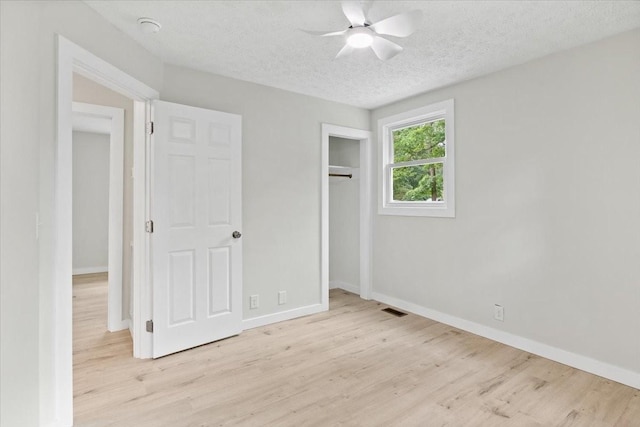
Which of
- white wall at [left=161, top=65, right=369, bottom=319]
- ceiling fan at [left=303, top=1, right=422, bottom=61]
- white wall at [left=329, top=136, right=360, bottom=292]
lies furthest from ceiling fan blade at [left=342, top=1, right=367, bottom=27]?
white wall at [left=329, top=136, right=360, bottom=292]

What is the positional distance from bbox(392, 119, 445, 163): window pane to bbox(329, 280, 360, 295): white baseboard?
6.17 ft

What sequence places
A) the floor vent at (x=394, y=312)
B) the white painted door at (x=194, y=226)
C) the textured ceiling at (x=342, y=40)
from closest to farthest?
the textured ceiling at (x=342, y=40) → the white painted door at (x=194, y=226) → the floor vent at (x=394, y=312)

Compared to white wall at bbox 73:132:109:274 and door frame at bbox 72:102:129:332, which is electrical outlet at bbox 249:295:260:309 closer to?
door frame at bbox 72:102:129:332

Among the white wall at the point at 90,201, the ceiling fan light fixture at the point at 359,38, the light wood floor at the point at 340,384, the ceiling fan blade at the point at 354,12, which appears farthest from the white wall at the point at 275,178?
the white wall at the point at 90,201

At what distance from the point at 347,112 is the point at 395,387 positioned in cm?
310

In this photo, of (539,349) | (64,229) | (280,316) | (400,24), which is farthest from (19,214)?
(539,349)

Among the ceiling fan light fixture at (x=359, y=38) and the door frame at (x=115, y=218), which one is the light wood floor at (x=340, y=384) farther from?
the ceiling fan light fixture at (x=359, y=38)

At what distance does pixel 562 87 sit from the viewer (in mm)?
2648

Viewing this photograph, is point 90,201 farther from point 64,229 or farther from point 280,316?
point 64,229

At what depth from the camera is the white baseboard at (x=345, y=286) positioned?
4.71 metres

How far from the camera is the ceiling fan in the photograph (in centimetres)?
175

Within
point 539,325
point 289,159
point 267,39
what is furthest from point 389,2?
point 539,325

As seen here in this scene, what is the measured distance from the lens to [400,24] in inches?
71.9

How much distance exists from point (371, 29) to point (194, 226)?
2.08 m
